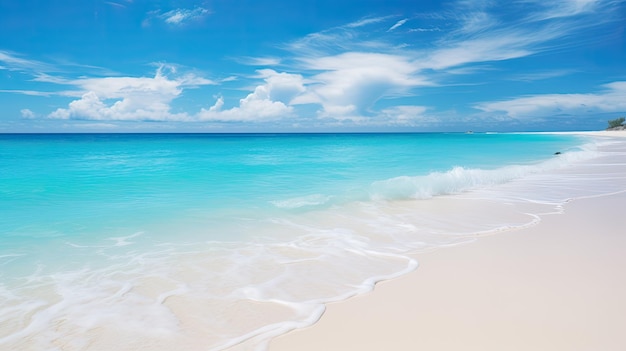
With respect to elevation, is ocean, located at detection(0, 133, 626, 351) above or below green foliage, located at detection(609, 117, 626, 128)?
below

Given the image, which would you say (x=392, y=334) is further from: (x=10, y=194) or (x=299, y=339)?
(x=10, y=194)

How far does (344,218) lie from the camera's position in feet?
24.6

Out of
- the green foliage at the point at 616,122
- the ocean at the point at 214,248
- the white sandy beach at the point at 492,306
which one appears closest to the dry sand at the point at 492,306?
the white sandy beach at the point at 492,306

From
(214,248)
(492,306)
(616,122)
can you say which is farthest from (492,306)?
(616,122)

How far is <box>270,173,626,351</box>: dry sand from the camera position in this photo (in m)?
2.86

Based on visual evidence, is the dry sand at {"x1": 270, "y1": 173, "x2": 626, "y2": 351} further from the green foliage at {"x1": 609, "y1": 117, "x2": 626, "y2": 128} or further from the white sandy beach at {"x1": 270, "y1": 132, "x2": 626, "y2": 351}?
the green foliage at {"x1": 609, "y1": 117, "x2": 626, "y2": 128}

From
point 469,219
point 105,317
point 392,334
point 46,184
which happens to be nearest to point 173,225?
point 105,317

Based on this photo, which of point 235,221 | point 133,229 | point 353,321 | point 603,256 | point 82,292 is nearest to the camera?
point 353,321

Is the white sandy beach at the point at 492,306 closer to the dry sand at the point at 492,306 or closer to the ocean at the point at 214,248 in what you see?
the dry sand at the point at 492,306

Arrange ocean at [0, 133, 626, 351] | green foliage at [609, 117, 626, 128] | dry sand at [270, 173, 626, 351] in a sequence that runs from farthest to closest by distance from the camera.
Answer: green foliage at [609, 117, 626, 128], ocean at [0, 133, 626, 351], dry sand at [270, 173, 626, 351]

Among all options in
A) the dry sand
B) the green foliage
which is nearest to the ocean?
the dry sand

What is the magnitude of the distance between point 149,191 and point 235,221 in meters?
5.29

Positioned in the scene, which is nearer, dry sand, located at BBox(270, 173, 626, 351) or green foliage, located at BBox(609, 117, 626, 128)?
dry sand, located at BBox(270, 173, 626, 351)

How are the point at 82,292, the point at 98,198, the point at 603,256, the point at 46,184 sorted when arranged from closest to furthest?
the point at 82,292, the point at 603,256, the point at 98,198, the point at 46,184
